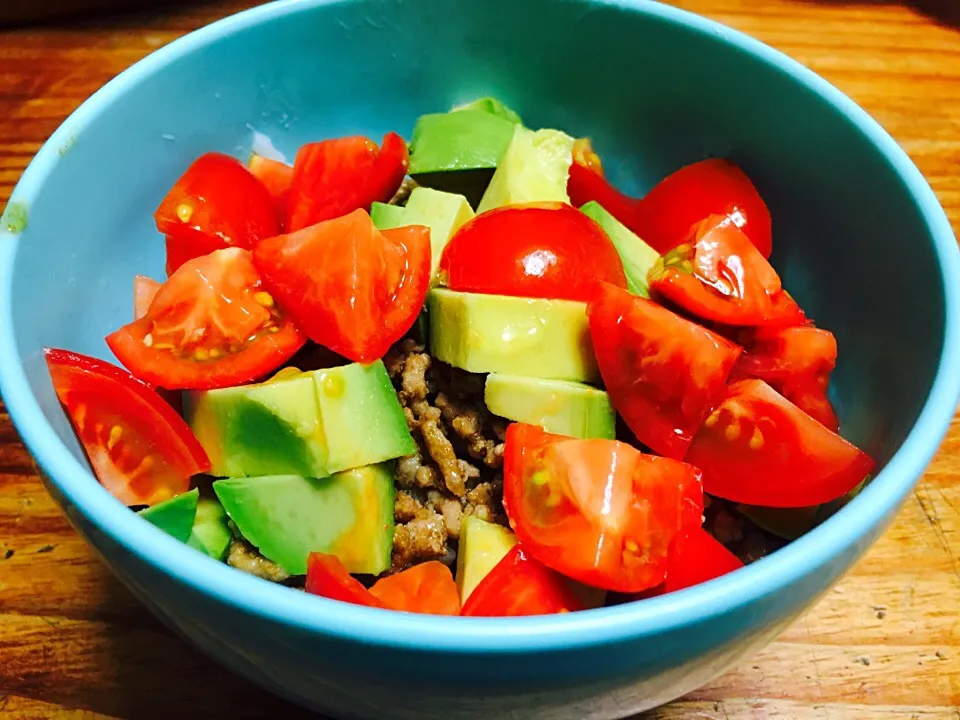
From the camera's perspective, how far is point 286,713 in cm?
91

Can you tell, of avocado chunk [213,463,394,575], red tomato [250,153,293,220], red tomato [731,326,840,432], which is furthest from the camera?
red tomato [250,153,293,220]

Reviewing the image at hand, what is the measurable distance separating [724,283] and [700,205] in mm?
207

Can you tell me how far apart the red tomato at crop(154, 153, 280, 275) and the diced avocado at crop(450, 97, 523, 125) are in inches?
12.7

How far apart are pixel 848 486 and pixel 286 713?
0.63 meters

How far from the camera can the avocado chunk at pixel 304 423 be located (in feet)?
2.75

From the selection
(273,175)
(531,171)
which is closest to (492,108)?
(531,171)

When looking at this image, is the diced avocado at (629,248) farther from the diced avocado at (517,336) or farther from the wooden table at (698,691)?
the wooden table at (698,691)

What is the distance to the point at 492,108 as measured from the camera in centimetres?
124

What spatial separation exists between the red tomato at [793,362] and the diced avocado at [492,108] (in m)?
0.50

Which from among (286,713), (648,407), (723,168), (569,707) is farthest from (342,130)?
(569,707)

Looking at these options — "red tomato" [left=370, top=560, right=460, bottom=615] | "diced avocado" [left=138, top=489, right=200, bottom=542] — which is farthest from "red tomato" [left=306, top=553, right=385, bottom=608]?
"diced avocado" [left=138, top=489, right=200, bottom=542]

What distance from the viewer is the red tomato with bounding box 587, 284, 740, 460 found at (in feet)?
2.89

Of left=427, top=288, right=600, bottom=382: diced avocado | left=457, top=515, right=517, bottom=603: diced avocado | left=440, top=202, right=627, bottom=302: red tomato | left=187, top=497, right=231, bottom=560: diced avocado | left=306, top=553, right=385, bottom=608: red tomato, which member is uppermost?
left=440, top=202, right=627, bottom=302: red tomato

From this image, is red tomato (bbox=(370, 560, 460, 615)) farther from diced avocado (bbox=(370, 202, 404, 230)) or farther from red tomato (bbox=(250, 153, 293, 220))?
red tomato (bbox=(250, 153, 293, 220))
